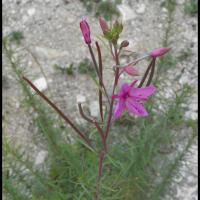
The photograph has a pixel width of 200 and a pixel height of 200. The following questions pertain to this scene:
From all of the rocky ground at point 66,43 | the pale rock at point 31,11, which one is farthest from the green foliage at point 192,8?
the pale rock at point 31,11

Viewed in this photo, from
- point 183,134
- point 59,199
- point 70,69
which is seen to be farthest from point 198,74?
point 59,199

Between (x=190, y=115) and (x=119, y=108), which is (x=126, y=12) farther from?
(x=119, y=108)

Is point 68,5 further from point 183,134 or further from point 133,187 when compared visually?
point 133,187

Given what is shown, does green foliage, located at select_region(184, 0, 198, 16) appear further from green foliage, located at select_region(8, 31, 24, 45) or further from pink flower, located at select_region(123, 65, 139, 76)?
pink flower, located at select_region(123, 65, 139, 76)

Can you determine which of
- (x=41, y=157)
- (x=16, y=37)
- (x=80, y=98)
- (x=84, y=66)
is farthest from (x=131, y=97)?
(x=16, y=37)

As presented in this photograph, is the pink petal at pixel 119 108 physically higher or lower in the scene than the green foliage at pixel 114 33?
lower

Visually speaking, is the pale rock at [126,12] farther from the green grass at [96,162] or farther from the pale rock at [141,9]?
the green grass at [96,162]
